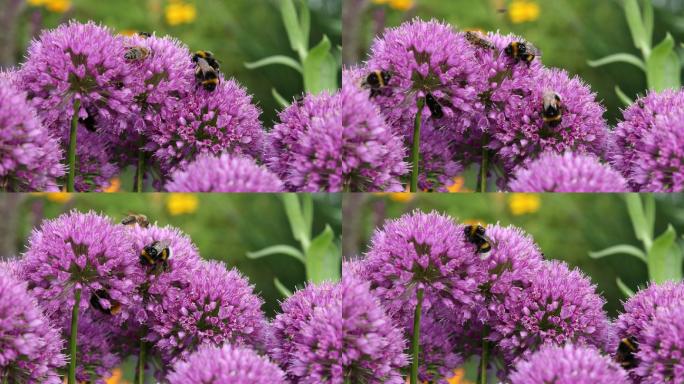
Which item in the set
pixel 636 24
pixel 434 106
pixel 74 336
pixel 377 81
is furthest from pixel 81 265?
pixel 636 24

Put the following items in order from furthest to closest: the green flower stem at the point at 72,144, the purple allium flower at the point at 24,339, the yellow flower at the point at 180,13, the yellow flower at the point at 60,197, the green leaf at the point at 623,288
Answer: the yellow flower at the point at 180,13
the green leaf at the point at 623,288
the yellow flower at the point at 60,197
the green flower stem at the point at 72,144
the purple allium flower at the point at 24,339

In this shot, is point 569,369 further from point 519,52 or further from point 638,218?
point 519,52

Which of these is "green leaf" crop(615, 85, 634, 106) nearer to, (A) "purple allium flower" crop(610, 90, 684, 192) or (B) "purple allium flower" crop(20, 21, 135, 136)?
(A) "purple allium flower" crop(610, 90, 684, 192)

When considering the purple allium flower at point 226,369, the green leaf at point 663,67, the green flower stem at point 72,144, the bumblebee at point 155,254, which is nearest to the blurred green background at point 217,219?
the green flower stem at point 72,144

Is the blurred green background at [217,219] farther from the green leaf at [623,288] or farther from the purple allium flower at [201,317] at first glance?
the green leaf at [623,288]

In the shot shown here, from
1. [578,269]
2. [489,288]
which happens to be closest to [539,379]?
[489,288]
